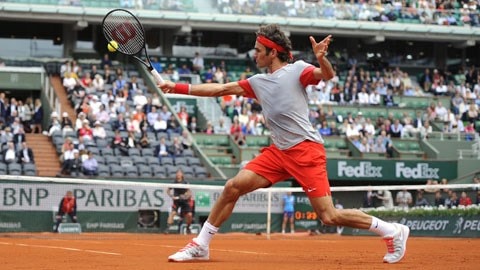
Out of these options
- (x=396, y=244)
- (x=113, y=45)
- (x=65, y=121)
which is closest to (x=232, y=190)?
(x=396, y=244)

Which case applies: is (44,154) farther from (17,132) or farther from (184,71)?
(184,71)

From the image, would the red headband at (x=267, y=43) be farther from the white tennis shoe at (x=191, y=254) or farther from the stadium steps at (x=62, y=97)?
the stadium steps at (x=62, y=97)

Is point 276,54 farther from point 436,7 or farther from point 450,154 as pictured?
point 436,7

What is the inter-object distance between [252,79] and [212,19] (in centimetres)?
2615

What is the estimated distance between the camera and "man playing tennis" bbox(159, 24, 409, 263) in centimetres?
951

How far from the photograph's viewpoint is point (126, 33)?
10.6m

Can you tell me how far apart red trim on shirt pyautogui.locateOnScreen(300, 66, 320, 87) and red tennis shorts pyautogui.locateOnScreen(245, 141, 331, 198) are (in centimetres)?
59

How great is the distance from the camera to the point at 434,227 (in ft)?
77.7

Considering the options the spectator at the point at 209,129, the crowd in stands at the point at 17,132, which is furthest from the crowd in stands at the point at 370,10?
the crowd in stands at the point at 17,132

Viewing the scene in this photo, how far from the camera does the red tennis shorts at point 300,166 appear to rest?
30.9 ft

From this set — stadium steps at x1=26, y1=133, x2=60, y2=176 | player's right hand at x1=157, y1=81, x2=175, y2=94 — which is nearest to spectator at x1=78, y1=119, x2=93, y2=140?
stadium steps at x1=26, y1=133, x2=60, y2=176

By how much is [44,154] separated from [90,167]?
2351 millimetres

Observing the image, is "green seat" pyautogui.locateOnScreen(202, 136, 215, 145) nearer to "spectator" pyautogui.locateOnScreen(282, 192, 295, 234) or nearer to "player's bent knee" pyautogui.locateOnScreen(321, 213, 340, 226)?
"spectator" pyautogui.locateOnScreen(282, 192, 295, 234)

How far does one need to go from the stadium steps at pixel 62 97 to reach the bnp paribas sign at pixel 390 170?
8.08 meters
